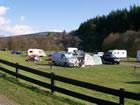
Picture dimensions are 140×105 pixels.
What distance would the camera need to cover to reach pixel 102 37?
495 feet

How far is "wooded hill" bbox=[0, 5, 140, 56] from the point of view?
430ft

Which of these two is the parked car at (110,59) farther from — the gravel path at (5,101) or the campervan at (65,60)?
the gravel path at (5,101)

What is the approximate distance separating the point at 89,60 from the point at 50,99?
49.0 metres

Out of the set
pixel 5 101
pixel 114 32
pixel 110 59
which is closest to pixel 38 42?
pixel 114 32

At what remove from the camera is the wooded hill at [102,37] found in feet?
430

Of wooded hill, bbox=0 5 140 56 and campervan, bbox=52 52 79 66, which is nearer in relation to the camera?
campervan, bbox=52 52 79 66

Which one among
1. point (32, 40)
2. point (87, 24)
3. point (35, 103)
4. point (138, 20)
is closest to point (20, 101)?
point (35, 103)

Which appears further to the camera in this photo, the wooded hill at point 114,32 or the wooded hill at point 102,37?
Result: the wooded hill at point 102,37

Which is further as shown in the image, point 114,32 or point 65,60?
point 114,32

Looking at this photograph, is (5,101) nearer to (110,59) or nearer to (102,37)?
(110,59)

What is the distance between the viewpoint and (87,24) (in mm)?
176625

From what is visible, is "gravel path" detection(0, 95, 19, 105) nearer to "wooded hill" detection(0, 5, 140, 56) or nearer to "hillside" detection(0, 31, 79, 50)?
"wooded hill" detection(0, 5, 140, 56)

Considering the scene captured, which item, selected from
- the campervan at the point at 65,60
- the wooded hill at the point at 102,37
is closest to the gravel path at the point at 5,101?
the campervan at the point at 65,60

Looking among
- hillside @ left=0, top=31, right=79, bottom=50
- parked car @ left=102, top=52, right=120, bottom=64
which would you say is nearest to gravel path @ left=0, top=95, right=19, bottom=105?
parked car @ left=102, top=52, right=120, bottom=64
